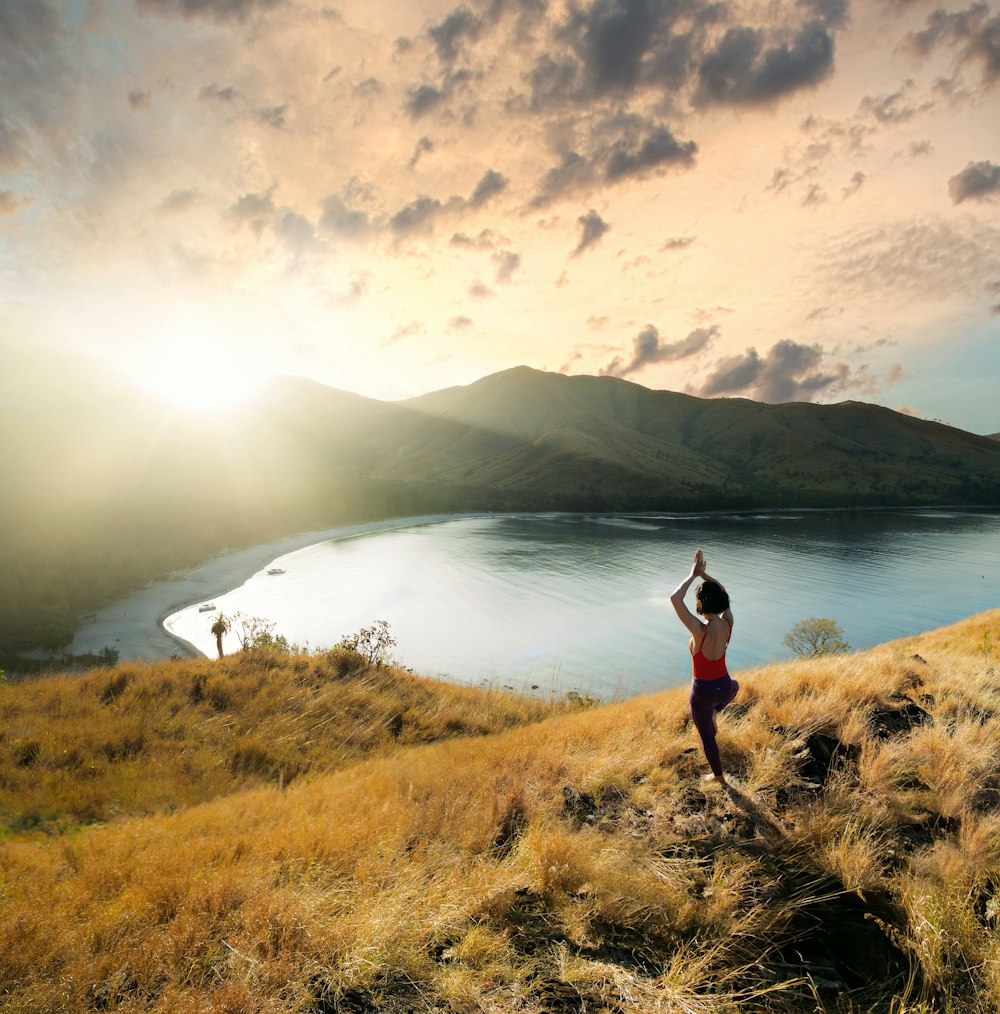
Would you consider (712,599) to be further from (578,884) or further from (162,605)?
(162,605)

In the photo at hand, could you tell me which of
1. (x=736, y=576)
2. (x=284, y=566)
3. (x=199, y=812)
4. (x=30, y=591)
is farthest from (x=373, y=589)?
(x=199, y=812)

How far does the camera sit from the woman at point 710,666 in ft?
18.1

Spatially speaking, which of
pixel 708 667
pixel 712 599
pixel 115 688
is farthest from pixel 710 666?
pixel 115 688

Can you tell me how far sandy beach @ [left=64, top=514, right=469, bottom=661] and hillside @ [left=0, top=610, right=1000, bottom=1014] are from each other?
34.1 m

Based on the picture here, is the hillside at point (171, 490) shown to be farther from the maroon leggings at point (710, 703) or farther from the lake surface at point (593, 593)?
the maroon leggings at point (710, 703)

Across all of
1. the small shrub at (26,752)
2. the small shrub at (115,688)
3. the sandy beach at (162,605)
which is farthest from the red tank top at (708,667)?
the sandy beach at (162,605)

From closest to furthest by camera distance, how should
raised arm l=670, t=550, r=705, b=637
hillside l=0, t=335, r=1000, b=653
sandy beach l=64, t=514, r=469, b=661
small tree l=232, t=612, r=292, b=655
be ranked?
raised arm l=670, t=550, r=705, b=637
small tree l=232, t=612, r=292, b=655
sandy beach l=64, t=514, r=469, b=661
hillside l=0, t=335, r=1000, b=653

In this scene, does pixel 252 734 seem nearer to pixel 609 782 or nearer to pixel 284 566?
pixel 609 782

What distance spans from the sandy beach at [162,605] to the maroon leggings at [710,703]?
36.6 meters

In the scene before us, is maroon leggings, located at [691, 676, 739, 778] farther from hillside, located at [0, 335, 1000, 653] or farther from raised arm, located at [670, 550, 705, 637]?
hillside, located at [0, 335, 1000, 653]

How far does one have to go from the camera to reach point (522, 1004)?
3102 millimetres

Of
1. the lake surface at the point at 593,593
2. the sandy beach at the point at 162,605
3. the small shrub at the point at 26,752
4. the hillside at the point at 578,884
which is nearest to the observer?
the hillside at the point at 578,884

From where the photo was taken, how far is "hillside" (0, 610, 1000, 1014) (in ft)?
10.6

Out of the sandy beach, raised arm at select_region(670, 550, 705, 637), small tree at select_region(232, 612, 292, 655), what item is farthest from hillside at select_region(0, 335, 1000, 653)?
raised arm at select_region(670, 550, 705, 637)
